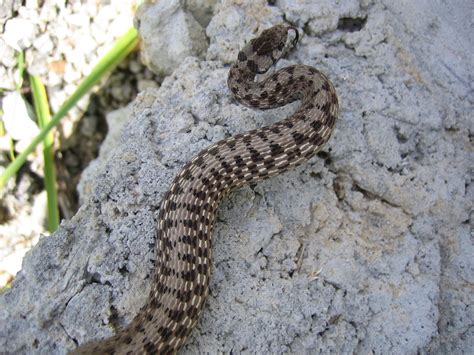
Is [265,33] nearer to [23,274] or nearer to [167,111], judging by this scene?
[167,111]

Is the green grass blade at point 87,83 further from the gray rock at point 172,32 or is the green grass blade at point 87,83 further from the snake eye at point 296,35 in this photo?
the snake eye at point 296,35

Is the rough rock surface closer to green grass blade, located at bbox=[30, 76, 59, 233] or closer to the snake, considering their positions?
the snake

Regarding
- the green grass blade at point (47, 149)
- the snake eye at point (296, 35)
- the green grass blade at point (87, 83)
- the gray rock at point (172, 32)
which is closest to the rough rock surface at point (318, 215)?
the snake eye at point (296, 35)

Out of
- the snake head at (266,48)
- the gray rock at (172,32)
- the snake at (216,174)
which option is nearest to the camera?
the snake at (216,174)

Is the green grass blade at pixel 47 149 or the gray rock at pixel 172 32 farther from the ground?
the gray rock at pixel 172 32

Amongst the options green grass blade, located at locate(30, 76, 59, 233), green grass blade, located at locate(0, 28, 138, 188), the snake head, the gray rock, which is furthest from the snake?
green grass blade, located at locate(30, 76, 59, 233)

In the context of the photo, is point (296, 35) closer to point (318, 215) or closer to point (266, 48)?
point (266, 48)
